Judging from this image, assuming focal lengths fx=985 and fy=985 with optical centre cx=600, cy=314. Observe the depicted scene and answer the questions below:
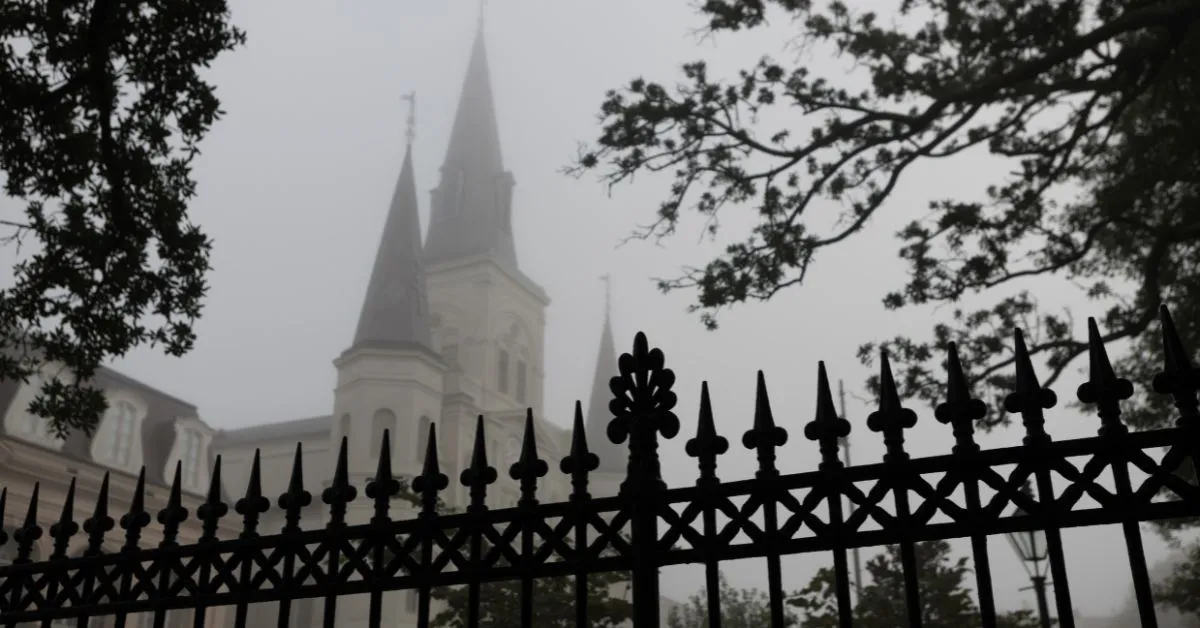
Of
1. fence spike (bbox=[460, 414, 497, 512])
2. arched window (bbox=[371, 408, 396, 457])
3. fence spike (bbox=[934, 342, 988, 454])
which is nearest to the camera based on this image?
fence spike (bbox=[934, 342, 988, 454])

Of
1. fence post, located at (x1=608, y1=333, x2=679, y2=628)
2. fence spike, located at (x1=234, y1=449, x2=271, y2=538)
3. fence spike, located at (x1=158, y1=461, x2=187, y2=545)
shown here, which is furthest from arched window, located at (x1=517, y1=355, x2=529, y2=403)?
fence post, located at (x1=608, y1=333, x2=679, y2=628)

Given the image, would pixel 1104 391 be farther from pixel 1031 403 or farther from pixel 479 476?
pixel 479 476

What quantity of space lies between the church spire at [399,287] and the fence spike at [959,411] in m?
39.8

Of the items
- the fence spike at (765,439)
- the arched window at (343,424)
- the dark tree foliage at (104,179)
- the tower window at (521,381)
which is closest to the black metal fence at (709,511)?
the fence spike at (765,439)

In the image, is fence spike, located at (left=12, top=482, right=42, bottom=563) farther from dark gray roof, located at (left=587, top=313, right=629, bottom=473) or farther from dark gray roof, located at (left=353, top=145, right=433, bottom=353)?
dark gray roof, located at (left=587, top=313, right=629, bottom=473)

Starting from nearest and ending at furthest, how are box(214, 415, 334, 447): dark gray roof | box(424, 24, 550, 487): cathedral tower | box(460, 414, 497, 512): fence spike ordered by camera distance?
box(460, 414, 497, 512): fence spike < box(214, 415, 334, 447): dark gray roof < box(424, 24, 550, 487): cathedral tower

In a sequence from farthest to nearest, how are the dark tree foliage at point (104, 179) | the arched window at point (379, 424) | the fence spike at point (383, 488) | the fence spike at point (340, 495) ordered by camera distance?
the arched window at point (379, 424) < the dark tree foliage at point (104, 179) < the fence spike at point (340, 495) < the fence spike at point (383, 488)

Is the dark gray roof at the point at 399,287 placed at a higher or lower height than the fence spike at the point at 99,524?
higher

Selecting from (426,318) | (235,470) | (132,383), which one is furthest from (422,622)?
(235,470)

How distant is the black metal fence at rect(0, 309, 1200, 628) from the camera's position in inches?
103

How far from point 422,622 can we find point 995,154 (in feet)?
33.5

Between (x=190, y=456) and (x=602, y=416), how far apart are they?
86.8ft

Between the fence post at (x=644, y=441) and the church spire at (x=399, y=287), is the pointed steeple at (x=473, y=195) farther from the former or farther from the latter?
the fence post at (x=644, y=441)

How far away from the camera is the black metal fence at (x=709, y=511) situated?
2.60 metres
